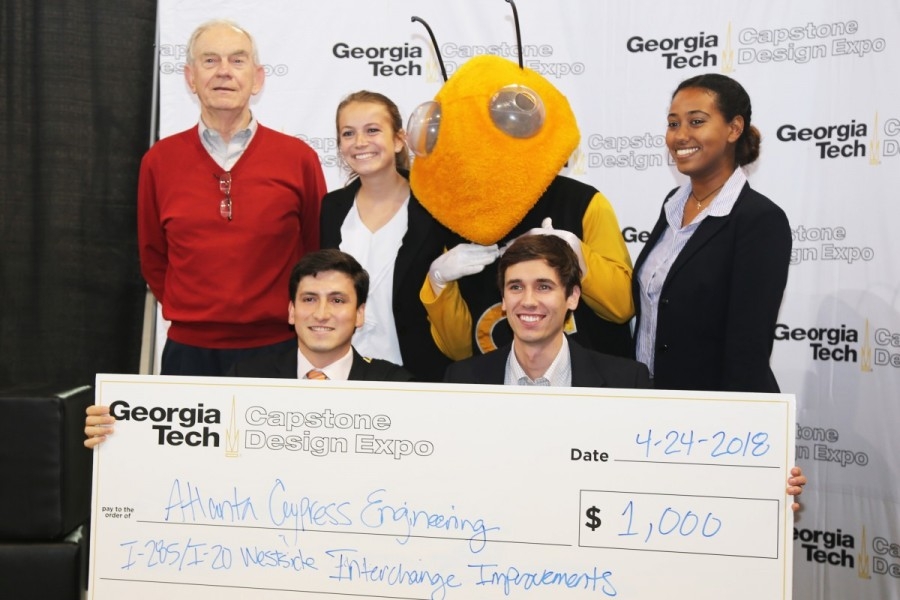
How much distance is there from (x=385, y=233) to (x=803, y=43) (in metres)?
1.54

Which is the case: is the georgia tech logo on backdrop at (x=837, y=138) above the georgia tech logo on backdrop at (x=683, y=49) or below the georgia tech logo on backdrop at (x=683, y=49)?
below

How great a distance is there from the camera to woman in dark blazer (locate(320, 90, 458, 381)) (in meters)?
2.39

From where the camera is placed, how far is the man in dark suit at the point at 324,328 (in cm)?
210

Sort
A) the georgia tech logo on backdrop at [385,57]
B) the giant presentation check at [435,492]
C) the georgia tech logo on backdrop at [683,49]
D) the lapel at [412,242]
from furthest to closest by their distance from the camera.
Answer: the georgia tech logo on backdrop at [385,57]
the georgia tech logo on backdrop at [683,49]
the lapel at [412,242]
the giant presentation check at [435,492]

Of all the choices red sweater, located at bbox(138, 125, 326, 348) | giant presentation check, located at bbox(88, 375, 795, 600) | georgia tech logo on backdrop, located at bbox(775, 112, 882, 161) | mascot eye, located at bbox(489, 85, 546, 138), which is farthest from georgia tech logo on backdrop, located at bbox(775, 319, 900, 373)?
red sweater, located at bbox(138, 125, 326, 348)

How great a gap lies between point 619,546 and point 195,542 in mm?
826

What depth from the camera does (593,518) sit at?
1617 millimetres

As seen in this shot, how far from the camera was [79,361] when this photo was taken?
10.3ft

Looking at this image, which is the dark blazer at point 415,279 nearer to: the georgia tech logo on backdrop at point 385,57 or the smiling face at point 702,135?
the smiling face at point 702,135

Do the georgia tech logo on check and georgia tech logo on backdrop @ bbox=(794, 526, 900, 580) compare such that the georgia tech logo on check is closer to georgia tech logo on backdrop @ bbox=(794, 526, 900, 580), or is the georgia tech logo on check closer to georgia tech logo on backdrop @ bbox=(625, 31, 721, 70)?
georgia tech logo on backdrop @ bbox=(625, 31, 721, 70)

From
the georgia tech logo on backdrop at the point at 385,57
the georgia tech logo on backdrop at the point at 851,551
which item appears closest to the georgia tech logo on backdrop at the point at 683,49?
the georgia tech logo on backdrop at the point at 385,57

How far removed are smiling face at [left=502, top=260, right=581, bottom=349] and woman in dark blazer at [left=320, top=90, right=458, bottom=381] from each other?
417 mm

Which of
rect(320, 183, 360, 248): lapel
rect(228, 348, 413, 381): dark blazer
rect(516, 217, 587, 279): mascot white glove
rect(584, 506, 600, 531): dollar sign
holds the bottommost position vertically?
rect(584, 506, 600, 531): dollar sign

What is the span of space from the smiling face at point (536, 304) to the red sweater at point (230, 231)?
2.68 ft
